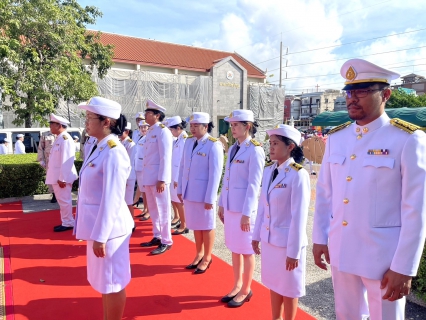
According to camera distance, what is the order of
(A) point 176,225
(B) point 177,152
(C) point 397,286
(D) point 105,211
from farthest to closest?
(B) point 177,152 < (A) point 176,225 < (D) point 105,211 < (C) point 397,286

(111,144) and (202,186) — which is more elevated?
(111,144)

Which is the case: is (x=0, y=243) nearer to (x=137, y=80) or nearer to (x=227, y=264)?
(x=227, y=264)

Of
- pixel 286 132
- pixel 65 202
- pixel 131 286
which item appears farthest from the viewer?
pixel 65 202

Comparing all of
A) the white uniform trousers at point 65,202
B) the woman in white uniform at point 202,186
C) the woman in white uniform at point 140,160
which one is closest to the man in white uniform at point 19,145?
the woman in white uniform at point 140,160

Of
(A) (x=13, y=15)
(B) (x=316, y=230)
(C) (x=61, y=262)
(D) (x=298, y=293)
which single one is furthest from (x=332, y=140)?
(A) (x=13, y=15)

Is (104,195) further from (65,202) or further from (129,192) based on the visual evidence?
(65,202)

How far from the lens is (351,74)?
185cm

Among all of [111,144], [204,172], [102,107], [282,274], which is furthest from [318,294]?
[102,107]

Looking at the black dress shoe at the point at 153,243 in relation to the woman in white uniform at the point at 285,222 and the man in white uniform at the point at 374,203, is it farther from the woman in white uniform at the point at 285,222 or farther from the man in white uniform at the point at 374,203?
the man in white uniform at the point at 374,203

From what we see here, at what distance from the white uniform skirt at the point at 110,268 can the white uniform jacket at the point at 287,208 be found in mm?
1110

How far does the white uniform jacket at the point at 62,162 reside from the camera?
5.45m

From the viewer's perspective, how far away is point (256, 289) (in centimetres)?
354

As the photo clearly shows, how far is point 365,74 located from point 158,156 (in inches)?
128

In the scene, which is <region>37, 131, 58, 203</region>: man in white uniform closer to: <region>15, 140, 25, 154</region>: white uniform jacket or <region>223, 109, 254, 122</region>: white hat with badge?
<region>223, 109, 254, 122</region>: white hat with badge
